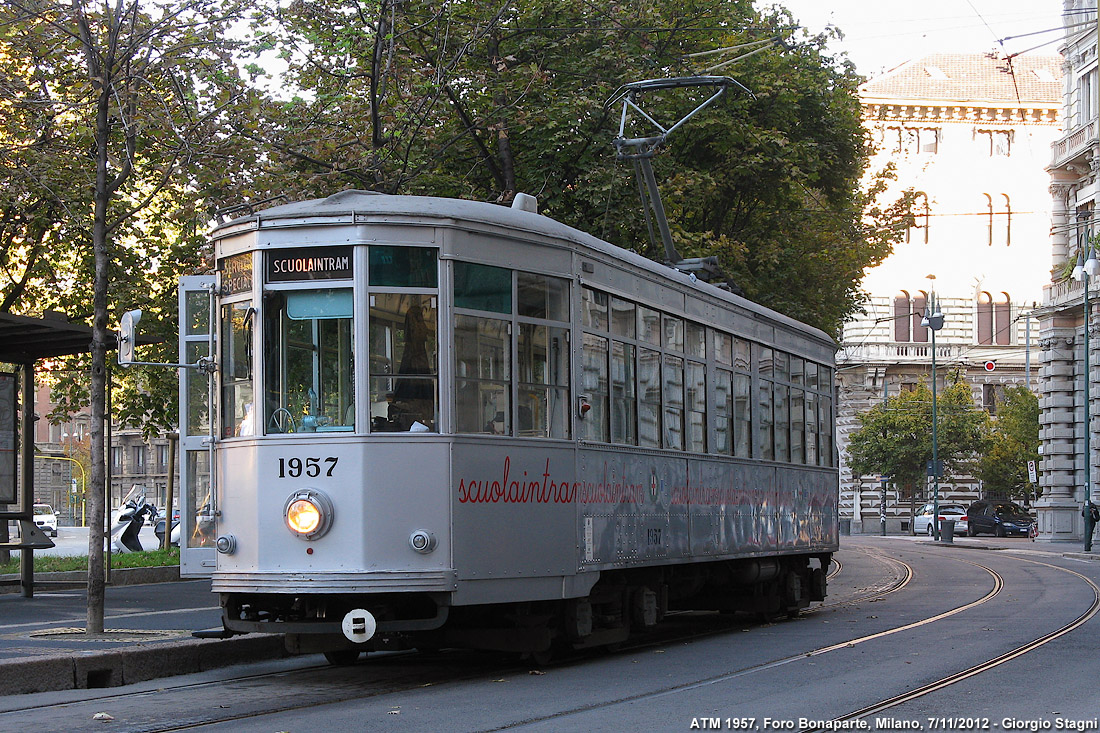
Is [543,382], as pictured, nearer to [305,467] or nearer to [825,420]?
[305,467]

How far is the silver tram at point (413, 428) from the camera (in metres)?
9.95

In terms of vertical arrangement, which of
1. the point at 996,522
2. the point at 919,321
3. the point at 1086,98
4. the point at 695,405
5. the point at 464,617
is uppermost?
the point at 1086,98

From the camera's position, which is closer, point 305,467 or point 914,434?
point 305,467

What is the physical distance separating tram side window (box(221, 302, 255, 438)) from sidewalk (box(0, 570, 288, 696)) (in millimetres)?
1792

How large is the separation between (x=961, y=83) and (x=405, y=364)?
63.7 metres

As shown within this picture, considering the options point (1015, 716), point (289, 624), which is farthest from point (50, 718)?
point (1015, 716)

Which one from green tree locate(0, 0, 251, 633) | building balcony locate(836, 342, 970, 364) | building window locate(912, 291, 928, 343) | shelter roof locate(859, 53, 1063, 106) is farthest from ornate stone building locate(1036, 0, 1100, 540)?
green tree locate(0, 0, 251, 633)

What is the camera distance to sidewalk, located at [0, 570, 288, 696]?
10047 mm

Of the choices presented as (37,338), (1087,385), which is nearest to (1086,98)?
(1087,385)

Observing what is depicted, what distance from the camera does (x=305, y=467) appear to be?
1004 cm

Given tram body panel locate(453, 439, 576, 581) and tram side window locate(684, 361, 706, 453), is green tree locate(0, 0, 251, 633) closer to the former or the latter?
tram body panel locate(453, 439, 576, 581)

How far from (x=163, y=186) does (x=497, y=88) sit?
18.6 feet

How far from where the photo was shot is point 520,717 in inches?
335

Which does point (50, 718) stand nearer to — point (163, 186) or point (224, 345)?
point (224, 345)
